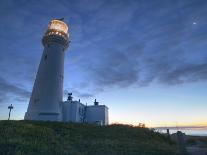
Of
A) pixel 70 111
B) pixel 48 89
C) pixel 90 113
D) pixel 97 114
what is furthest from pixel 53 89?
pixel 97 114

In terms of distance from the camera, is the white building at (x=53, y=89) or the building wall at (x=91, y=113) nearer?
the white building at (x=53, y=89)

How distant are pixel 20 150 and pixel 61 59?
71.2 ft

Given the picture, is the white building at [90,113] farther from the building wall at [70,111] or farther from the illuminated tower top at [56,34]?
the illuminated tower top at [56,34]

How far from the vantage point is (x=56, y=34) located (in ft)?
103

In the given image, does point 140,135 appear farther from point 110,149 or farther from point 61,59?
point 61,59

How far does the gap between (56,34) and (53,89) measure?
8729mm

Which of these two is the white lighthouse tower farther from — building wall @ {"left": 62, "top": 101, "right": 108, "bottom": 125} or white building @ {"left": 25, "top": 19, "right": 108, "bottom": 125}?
building wall @ {"left": 62, "top": 101, "right": 108, "bottom": 125}

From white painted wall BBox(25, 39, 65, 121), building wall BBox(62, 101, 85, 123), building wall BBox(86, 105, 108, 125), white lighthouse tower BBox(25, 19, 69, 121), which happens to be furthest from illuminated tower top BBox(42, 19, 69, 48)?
building wall BBox(86, 105, 108, 125)

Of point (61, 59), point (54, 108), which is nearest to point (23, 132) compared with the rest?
point (54, 108)

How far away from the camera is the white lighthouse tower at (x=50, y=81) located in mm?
26656

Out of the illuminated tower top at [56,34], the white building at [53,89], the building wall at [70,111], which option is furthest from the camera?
the building wall at [70,111]

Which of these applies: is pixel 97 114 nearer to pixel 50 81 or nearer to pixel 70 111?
pixel 70 111

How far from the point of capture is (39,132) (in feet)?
47.9

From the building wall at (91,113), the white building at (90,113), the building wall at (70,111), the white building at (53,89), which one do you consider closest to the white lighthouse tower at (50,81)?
the white building at (53,89)
